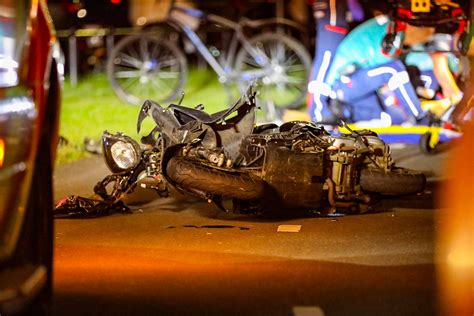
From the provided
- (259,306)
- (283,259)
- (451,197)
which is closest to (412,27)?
(451,197)

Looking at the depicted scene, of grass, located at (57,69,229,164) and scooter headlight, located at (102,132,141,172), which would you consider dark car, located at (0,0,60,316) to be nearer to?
scooter headlight, located at (102,132,141,172)

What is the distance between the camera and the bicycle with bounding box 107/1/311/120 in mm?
15344

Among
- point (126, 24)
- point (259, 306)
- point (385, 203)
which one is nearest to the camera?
point (259, 306)

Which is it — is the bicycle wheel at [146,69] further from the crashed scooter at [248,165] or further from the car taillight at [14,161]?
the car taillight at [14,161]

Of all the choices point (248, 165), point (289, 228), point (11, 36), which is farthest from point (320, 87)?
point (11, 36)

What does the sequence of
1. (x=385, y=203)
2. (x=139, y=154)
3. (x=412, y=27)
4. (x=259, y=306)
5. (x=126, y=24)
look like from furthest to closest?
(x=126, y=24) → (x=412, y=27) → (x=385, y=203) → (x=139, y=154) → (x=259, y=306)

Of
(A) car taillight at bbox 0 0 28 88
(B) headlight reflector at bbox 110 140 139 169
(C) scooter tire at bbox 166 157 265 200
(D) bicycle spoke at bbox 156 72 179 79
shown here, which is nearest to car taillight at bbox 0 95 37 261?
(A) car taillight at bbox 0 0 28 88

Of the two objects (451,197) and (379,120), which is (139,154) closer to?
(451,197)

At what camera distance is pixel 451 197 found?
9547 millimetres

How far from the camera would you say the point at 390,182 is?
8516 mm

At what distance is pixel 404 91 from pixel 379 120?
515 millimetres

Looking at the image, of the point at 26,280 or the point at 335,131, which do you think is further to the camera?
the point at 335,131

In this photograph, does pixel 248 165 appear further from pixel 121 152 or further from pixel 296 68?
pixel 296 68

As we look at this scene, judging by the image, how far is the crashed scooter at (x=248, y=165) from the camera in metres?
8.20
